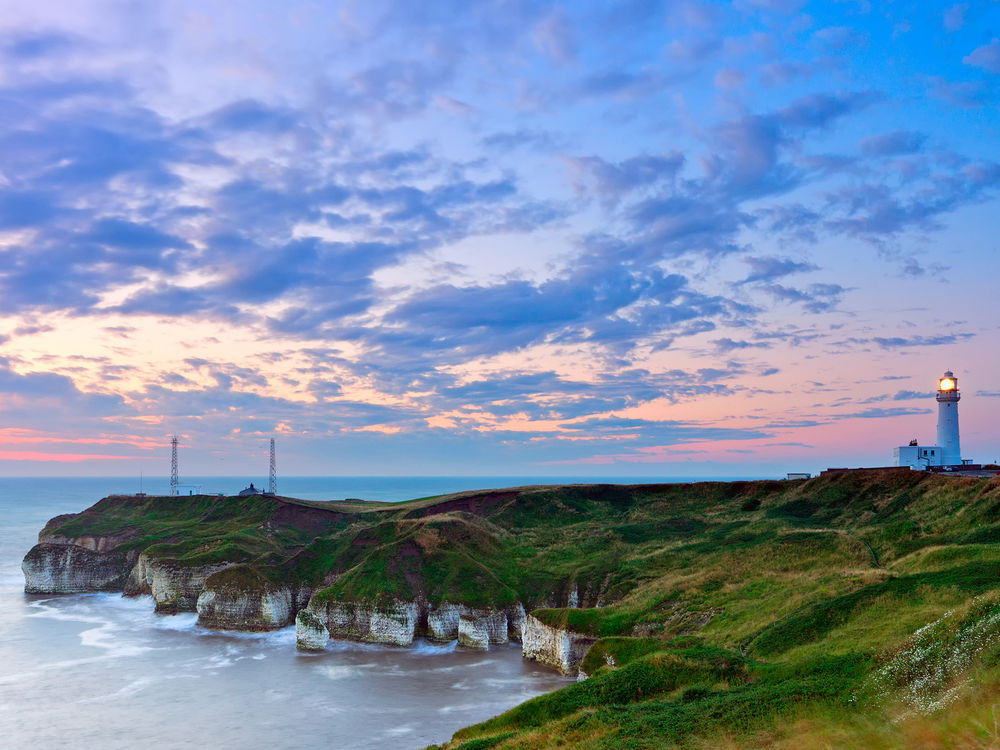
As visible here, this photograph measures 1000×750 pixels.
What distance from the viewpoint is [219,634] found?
2987 inches

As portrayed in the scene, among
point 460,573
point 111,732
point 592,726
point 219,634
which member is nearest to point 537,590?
point 460,573

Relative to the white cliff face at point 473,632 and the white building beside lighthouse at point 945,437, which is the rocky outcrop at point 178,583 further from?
the white building beside lighthouse at point 945,437

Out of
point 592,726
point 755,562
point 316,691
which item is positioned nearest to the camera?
point 592,726

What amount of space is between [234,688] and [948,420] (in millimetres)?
100062

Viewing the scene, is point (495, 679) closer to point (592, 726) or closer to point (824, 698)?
point (592, 726)

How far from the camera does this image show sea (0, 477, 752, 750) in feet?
153

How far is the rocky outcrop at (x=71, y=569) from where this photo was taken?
339ft

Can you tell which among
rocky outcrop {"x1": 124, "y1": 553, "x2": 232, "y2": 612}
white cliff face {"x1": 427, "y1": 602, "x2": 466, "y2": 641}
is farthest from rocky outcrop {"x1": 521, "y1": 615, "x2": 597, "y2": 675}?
rocky outcrop {"x1": 124, "y1": 553, "x2": 232, "y2": 612}

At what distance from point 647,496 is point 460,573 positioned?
203ft

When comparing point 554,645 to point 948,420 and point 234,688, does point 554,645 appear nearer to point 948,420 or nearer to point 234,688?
point 234,688

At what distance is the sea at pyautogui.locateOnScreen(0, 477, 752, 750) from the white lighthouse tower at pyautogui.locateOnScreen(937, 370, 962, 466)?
240 ft

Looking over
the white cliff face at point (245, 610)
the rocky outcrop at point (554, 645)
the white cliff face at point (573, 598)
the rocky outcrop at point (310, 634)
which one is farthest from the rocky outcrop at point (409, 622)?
the white cliff face at point (245, 610)

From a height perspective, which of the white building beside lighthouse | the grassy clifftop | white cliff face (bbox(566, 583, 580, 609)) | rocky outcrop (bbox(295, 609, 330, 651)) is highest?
the white building beside lighthouse

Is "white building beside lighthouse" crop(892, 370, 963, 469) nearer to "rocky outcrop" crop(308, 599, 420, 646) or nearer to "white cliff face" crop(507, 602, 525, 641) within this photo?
"white cliff face" crop(507, 602, 525, 641)
